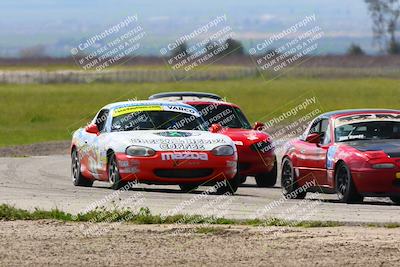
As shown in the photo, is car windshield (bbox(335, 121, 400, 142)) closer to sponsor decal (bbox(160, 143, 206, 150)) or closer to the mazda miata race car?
the mazda miata race car

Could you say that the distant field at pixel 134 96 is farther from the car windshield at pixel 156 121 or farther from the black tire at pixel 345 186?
the black tire at pixel 345 186

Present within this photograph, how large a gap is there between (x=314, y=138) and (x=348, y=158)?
1565 millimetres

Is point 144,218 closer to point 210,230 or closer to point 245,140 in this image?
point 210,230

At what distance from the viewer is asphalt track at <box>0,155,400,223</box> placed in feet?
50.1

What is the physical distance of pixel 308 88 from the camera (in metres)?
74.1

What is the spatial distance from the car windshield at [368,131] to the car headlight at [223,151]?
150 cm

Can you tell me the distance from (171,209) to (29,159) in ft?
42.2

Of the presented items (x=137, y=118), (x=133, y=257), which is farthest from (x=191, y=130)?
(x=133, y=257)

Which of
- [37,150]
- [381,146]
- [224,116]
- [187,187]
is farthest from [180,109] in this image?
[37,150]

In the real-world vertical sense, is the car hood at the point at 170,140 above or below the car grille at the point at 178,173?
above

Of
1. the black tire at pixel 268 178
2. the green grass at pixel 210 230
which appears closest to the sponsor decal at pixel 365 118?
the black tire at pixel 268 178

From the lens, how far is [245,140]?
21.9 m

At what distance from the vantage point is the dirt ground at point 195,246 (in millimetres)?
11516

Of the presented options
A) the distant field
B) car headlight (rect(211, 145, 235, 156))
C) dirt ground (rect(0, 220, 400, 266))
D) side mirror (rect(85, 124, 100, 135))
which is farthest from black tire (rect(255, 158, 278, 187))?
the distant field
